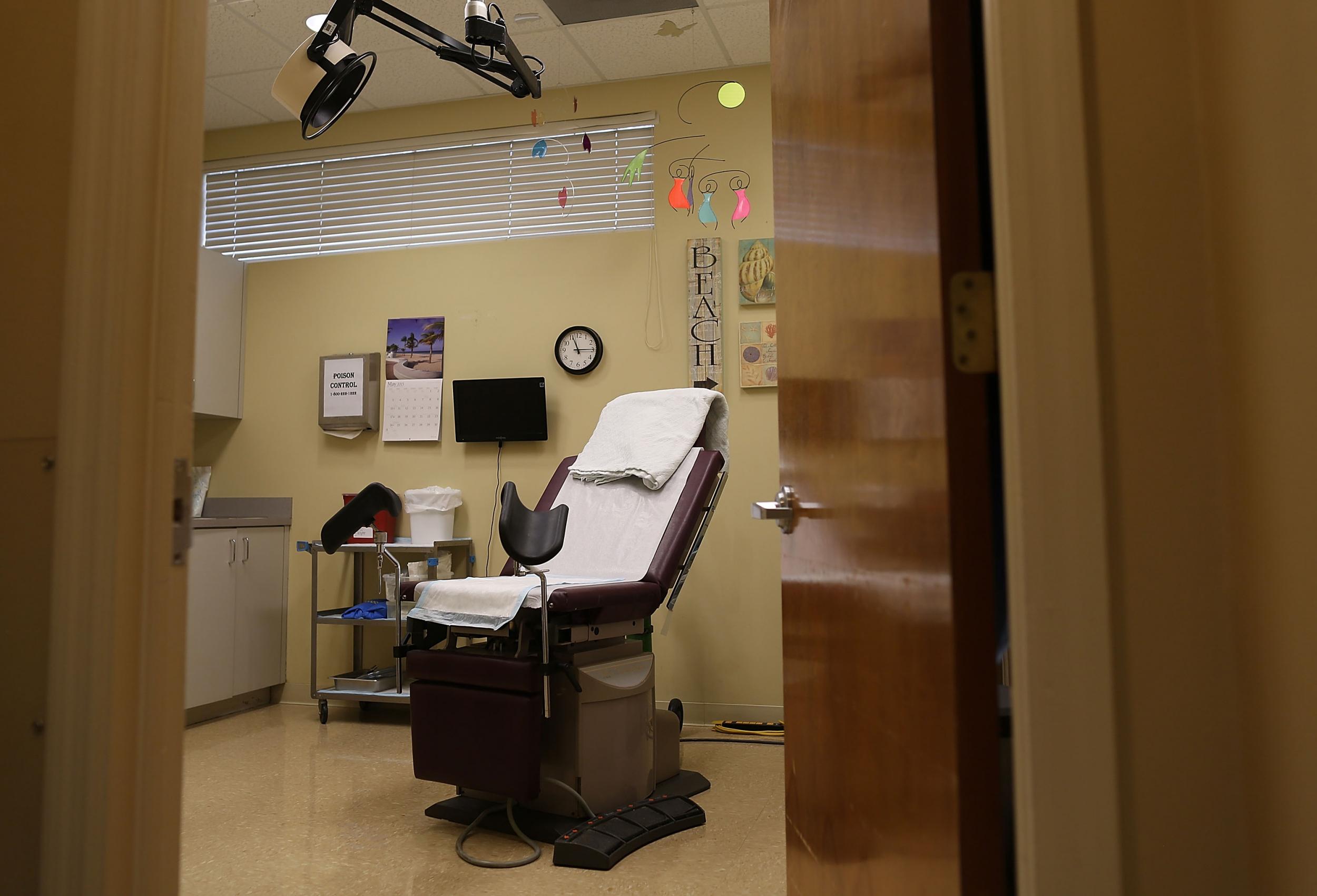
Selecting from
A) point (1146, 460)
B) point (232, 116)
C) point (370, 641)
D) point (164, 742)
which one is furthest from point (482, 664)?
point (232, 116)

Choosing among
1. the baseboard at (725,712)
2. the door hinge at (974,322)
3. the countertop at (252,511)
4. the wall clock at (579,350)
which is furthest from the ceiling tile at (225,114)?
the door hinge at (974,322)

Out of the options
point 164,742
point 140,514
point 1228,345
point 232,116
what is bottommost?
point 164,742

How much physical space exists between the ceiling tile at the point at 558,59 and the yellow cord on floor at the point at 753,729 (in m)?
3.13

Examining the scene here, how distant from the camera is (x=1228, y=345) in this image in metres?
0.71

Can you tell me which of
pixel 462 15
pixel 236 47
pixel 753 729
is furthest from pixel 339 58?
pixel 753 729

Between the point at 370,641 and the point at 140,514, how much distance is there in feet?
12.5

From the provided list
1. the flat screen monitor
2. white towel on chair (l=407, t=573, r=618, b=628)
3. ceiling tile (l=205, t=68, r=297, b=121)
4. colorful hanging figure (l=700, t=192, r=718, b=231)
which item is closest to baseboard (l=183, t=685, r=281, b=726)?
the flat screen monitor

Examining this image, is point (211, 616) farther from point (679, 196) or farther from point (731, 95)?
point (731, 95)

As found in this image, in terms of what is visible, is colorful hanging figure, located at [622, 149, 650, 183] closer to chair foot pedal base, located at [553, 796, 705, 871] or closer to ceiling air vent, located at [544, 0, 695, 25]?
ceiling air vent, located at [544, 0, 695, 25]

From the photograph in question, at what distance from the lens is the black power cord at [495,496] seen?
4.21m

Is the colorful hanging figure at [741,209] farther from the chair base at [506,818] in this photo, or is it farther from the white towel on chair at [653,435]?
the chair base at [506,818]

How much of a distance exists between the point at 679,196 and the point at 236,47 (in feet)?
7.02

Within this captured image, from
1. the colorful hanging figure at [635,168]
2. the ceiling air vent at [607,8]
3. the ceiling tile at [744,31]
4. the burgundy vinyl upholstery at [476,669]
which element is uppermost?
the ceiling tile at [744,31]

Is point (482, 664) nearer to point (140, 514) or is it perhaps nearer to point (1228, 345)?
point (140, 514)
